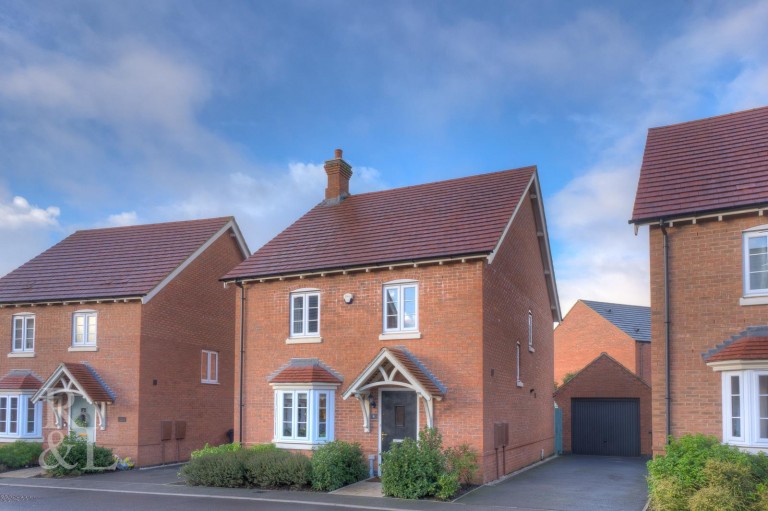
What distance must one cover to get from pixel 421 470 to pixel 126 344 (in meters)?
11.7

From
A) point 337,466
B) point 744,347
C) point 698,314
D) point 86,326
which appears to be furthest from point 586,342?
point 86,326

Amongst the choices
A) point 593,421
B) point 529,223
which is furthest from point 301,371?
point 593,421

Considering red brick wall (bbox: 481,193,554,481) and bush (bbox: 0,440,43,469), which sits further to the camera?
bush (bbox: 0,440,43,469)

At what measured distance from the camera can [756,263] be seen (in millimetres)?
15008

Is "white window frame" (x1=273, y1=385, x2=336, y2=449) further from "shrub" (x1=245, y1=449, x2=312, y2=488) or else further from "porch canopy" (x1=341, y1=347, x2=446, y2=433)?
"shrub" (x1=245, y1=449, x2=312, y2=488)

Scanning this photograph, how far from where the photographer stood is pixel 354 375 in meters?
19.3

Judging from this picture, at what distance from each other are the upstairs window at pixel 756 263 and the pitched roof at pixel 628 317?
23.5m

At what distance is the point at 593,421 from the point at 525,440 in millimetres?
6775

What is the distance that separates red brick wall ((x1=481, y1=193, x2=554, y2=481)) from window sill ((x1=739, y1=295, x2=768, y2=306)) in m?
5.94

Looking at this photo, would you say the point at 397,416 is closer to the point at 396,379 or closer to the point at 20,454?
the point at 396,379

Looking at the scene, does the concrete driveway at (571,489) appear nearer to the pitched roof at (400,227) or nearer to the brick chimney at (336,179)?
the pitched roof at (400,227)

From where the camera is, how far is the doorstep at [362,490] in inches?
654

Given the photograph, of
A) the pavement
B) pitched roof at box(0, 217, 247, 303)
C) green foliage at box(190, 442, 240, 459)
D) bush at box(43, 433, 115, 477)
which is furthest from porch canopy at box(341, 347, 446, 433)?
pitched roof at box(0, 217, 247, 303)

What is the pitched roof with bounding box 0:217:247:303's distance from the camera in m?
23.8
